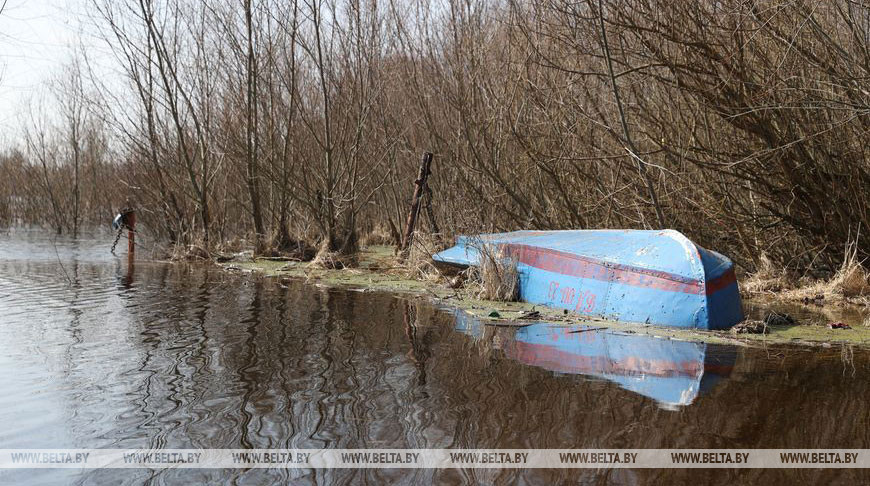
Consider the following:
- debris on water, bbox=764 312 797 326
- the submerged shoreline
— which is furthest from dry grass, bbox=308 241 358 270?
A: debris on water, bbox=764 312 797 326

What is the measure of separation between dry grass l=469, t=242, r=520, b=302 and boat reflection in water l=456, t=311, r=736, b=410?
1434 millimetres

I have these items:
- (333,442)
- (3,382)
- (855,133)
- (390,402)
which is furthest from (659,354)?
(855,133)

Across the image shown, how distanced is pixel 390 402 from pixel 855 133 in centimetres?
697

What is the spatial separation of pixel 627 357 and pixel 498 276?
116 inches

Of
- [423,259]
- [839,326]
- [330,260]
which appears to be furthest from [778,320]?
[330,260]

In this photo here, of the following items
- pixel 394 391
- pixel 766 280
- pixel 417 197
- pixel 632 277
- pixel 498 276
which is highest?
pixel 417 197

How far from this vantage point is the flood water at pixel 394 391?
3500 mm

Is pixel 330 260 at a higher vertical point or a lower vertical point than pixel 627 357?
higher

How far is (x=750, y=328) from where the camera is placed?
6316 millimetres

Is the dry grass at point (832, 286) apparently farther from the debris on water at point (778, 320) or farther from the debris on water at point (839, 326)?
→ the debris on water at point (778, 320)

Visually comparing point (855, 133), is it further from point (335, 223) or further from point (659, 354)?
point (335, 223)

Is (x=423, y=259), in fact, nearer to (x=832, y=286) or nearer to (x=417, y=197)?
(x=417, y=197)

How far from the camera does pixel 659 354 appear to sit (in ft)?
18.2

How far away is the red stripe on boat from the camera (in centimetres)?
637
